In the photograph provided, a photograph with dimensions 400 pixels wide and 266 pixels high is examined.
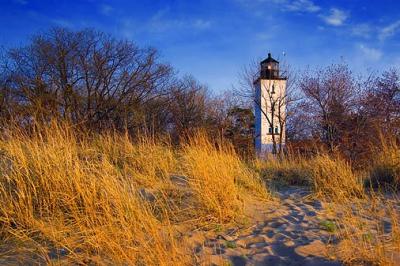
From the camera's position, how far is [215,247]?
2662 mm

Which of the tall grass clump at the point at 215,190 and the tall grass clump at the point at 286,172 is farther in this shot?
the tall grass clump at the point at 286,172

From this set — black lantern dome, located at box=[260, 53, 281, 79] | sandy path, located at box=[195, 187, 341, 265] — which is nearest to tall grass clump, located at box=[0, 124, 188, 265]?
sandy path, located at box=[195, 187, 341, 265]

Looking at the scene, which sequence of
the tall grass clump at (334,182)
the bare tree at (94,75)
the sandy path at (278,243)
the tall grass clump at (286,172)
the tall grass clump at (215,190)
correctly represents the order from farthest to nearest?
1. the bare tree at (94,75)
2. the tall grass clump at (286,172)
3. the tall grass clump at (334,182)
4. the tall grass clump at (215,190)
5. the sandy path at (278,243)

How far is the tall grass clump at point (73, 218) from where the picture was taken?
7.89ft

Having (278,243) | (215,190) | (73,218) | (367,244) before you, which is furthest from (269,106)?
(73,218)

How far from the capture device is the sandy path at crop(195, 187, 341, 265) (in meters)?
2.62

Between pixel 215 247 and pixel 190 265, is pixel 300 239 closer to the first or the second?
pixel 215 247

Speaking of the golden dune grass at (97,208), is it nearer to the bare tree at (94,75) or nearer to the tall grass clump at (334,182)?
the tall grass clump at (334,182)

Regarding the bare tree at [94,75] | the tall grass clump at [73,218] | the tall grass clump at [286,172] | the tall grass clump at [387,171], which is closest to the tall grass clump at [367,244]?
the tall grass clump at [73,218]

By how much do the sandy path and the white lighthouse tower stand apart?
597 inches

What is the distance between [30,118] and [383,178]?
536 centimetres

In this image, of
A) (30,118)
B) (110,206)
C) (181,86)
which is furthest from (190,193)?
(181,86)

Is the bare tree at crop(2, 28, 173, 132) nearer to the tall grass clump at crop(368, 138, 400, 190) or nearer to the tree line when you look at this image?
the tree line

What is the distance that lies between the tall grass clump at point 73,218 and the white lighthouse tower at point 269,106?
1612cm
